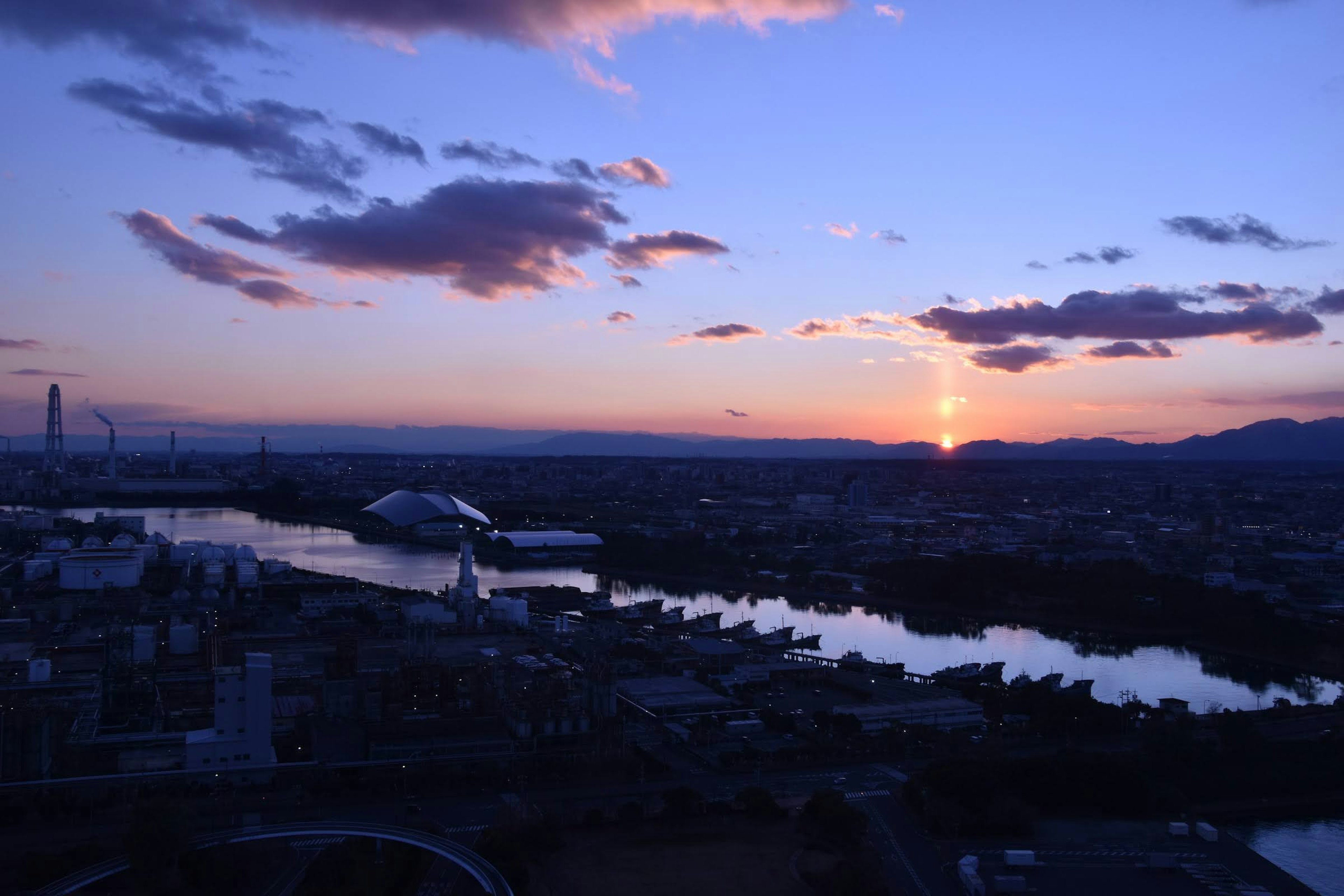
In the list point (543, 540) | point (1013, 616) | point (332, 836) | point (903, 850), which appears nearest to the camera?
point (332, 836)

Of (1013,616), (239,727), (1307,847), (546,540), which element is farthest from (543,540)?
(1307,847)

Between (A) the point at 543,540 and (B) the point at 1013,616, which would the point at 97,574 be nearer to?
(A) the point at 543,540

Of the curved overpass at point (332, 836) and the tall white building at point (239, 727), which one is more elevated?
the tall white building at point (239, 727)

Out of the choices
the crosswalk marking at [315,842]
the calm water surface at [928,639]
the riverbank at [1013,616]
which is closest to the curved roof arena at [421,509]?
the calm water surface at [928,639]

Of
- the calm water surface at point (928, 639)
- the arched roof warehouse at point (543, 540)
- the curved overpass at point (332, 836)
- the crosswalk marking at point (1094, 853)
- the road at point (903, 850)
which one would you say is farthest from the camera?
the arched roof warehouse at point (543, 540)

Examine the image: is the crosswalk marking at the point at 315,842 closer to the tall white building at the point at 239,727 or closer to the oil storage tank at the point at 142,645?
the tall white building at the point at 239,727

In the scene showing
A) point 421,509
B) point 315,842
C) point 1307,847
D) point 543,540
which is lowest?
point 1307,847
